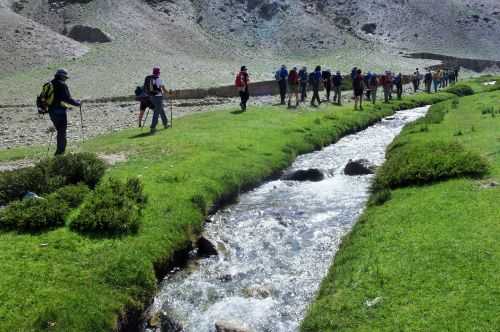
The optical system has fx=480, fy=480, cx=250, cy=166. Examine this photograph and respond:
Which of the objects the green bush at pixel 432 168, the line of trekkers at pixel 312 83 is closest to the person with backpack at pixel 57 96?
the green bush at pixel 432 168

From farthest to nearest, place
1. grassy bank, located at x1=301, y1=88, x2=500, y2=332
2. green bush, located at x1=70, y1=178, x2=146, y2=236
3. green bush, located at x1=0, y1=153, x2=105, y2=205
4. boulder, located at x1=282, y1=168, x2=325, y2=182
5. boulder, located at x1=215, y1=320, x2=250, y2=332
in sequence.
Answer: boulder, located at x1=282, y1=168, x2=325, y2=182
green bush, located at x1=0, y1=153, x2=105, y2=205
green bush, located at x1=70, y1=178, x2=146, y2=236
boulder, located at x1=215, y1=320, x2=250, y2=332
grassy bank, located at x1=301, y1=88, x2=500, y2=332

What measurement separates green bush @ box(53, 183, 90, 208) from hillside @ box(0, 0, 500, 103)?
54.8m

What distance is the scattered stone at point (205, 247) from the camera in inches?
611

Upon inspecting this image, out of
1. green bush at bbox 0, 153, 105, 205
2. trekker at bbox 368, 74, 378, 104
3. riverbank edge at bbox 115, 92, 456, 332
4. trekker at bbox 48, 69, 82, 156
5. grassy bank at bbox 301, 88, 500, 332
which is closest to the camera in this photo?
grassy bank at bbox 301, 88, 500, 332

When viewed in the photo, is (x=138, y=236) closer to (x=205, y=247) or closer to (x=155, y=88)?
(x=205, y=247)

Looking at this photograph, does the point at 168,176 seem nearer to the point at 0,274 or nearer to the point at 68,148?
the point at 0,274

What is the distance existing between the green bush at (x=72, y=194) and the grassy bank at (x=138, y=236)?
1778 millimetres

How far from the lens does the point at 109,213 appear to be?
47.3ft

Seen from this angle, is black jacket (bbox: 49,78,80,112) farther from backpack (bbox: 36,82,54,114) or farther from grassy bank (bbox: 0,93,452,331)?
grassy bank (bbox: 0,93,452,331)

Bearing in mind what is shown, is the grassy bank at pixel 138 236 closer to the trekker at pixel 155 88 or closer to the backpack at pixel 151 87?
the trekker at pixel 155 88

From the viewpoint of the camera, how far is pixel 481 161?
1798 cm

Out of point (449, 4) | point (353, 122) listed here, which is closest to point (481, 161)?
point (353, 122)

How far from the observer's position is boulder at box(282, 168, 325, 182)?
24047mm

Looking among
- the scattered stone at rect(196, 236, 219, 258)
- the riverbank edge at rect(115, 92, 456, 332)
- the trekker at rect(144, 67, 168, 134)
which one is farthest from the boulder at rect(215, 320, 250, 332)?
the trekker at rect(144, 67, 168, 134)
